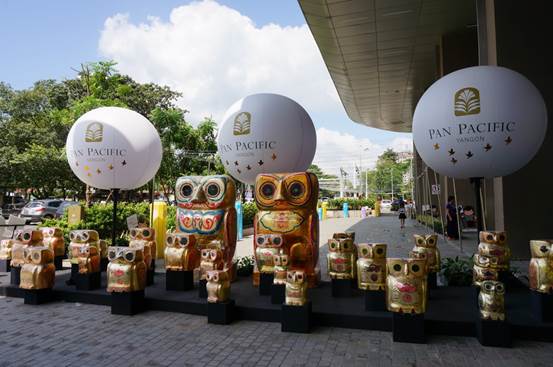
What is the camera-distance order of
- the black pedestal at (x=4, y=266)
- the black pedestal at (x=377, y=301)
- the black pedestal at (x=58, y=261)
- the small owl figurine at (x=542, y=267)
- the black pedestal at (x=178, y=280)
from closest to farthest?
1. the small owl figurine at (x=542, y=267)
2. the black pedestal at (x=377, y=301)
3. the black pedestal at (x=178, y=280)
4. the black pedestal at (x=58, y=261)
5. the black pedestal at (x=4, y=266)

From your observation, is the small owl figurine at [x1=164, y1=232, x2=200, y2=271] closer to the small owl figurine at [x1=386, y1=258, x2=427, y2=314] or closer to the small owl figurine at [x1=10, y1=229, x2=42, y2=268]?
the small owl figurine at [x1=10, y1=229, x2=42, y2=268]

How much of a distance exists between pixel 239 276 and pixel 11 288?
3.38 meters

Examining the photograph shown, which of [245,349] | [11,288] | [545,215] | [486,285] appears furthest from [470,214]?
[11,288]

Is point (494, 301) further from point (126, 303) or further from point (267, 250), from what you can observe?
point (126, 303)

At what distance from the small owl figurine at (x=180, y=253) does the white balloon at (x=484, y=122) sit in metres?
3.47

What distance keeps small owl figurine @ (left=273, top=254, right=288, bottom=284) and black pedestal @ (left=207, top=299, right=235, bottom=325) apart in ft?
2.02

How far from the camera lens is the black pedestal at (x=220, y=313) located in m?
4.30

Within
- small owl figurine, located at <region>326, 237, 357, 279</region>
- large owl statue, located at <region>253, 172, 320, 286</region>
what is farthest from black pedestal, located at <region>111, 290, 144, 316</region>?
small owl figurine, located at <region>326, 237, 357, 279</region>

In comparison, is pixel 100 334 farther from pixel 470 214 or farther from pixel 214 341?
pixel 470 214

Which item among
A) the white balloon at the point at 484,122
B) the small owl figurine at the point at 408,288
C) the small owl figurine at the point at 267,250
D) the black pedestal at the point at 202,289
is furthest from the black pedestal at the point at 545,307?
the black pedestal at the point at 202,289

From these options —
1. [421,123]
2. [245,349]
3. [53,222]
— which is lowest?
[245,349]

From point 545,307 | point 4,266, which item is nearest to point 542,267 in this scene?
point 545,307

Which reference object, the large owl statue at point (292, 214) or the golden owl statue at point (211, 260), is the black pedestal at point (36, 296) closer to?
the golden owl statue at point (211, 260)

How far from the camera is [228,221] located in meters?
5.74
